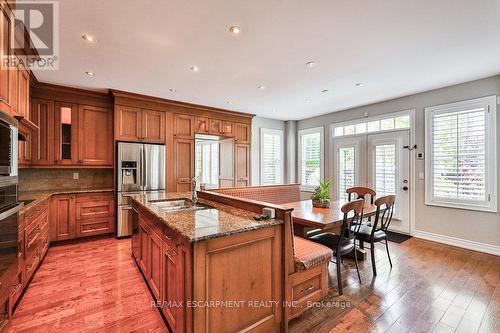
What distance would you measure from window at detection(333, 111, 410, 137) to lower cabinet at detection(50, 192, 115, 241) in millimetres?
5040

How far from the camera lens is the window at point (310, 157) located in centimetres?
599

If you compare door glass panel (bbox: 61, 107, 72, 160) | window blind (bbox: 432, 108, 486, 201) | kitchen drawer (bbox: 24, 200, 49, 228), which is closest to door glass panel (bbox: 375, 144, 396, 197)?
window blind (bbox: 432, 108, 486, 201)

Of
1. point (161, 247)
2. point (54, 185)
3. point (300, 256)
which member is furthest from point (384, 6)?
point (54, 185)

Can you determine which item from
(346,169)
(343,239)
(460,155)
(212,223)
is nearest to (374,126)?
(346,169)

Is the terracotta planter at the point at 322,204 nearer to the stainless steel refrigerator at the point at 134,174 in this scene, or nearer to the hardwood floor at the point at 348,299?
the hardwood floor at the point at 348,299

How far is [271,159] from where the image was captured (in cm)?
643

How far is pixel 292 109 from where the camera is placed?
211 inches

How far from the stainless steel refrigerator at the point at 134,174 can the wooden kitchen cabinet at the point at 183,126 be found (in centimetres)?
48

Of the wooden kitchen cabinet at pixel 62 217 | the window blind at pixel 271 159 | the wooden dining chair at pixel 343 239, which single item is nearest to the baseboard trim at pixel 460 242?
the wooden dining chair at pixel 343 239

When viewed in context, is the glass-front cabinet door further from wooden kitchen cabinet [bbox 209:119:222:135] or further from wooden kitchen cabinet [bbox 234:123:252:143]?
wooden kitchen cabinet [bbox 234:123:252:143]

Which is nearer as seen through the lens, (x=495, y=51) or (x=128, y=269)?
(x=495, y=51)

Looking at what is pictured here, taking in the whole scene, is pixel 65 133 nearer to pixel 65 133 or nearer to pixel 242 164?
pixel 65 133

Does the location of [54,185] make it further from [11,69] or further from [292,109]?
[292,109]

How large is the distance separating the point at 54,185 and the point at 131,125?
1.69 metres
